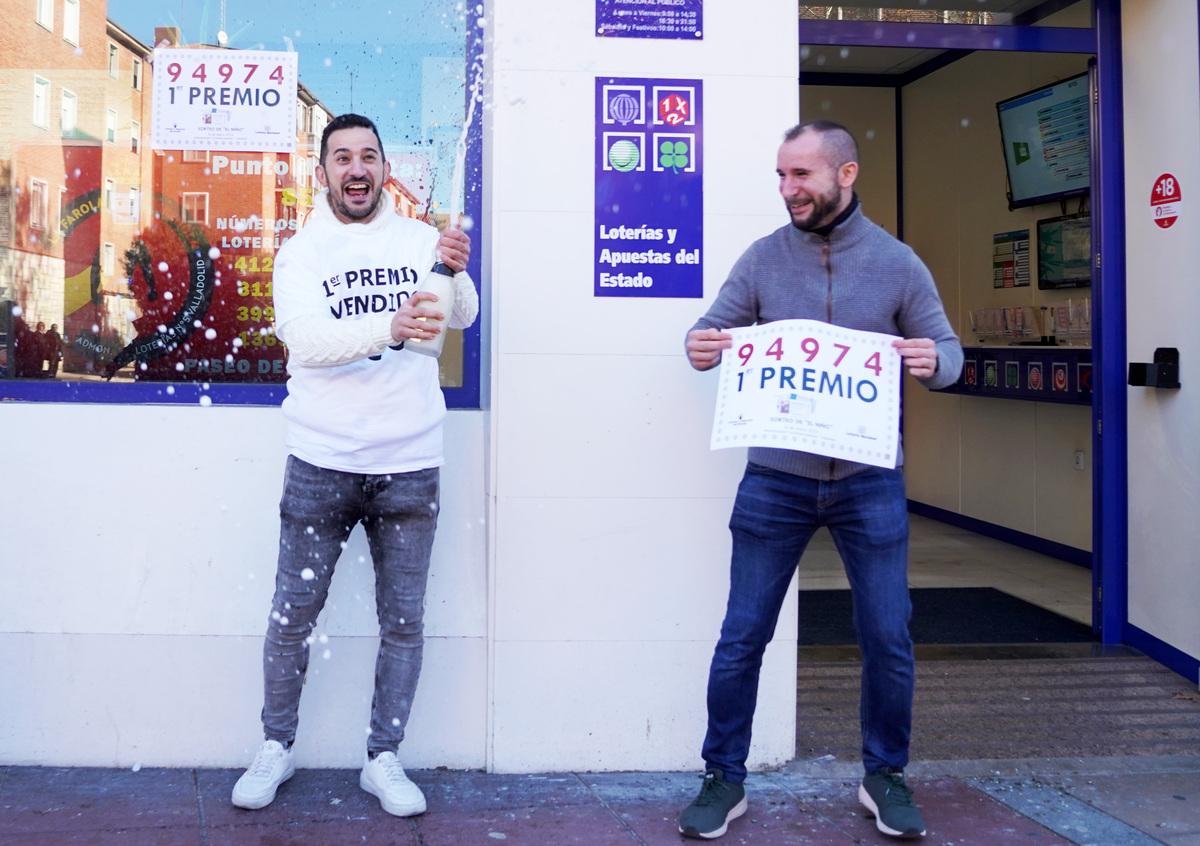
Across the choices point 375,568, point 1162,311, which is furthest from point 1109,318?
point 375,568

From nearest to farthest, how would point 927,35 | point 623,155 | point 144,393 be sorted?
point 623,155, point 144,393, point 927,35

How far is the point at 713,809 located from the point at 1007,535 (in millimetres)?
5722

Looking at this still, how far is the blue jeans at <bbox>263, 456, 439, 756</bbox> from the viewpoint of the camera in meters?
3.46

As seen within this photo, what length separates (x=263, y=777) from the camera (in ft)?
11.5

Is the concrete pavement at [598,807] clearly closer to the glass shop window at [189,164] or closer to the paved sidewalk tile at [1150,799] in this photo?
the paved sidewalk tile at [1150,799]

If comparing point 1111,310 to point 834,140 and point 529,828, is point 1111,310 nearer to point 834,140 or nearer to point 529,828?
point 834,140

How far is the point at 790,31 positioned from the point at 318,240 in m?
1.70

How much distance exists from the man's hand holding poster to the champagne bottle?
829mm

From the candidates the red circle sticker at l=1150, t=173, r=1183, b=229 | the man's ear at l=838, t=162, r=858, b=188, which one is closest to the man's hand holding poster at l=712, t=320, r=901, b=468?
the man's ear at l=838, t=162, r=858, b=188

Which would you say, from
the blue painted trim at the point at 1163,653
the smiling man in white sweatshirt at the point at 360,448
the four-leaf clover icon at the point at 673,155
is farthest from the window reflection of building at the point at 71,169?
the blue painted trim at the point at 1163,653

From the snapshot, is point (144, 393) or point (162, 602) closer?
point (162, 602)

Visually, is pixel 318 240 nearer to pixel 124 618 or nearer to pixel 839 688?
pixel 124 618

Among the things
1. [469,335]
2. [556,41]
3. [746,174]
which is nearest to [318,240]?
[469,335]

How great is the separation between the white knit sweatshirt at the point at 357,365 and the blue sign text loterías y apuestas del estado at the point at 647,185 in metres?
0.58
